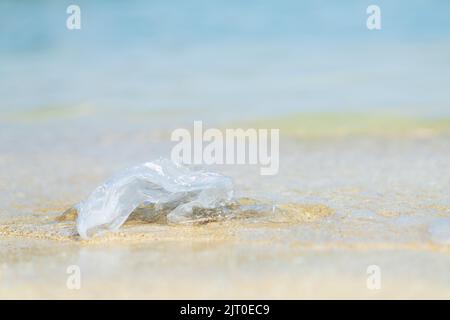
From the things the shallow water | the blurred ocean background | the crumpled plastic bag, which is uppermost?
the blurred ocean background

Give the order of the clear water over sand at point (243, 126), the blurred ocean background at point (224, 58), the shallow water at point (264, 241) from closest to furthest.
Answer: the shallow water at point (264, 241)
the clear water over sand at point (243, 126)
the blurred ocean background at point (224, 58)

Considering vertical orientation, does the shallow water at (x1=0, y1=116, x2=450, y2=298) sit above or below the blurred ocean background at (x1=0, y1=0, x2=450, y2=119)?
below

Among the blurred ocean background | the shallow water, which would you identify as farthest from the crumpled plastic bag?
the blurred ocean background

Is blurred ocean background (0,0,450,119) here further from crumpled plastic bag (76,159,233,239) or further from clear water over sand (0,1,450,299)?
crumpled plastic bag (76,159,233,239)

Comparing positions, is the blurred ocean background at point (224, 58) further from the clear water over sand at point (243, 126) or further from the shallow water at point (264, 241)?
the shallow water at point (264, 241)

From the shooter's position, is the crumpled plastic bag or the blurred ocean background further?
the blurred ocean background

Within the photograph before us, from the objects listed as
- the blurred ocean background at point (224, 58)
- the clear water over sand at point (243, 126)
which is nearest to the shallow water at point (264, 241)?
the clear water over sand at point (243, 126)

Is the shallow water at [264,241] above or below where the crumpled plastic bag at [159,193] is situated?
below

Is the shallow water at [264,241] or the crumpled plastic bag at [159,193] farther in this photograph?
the crumpled plastic bag at [159,193]
